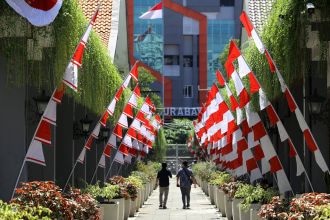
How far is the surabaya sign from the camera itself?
311 ft

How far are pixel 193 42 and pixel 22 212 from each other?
89376 millimetres

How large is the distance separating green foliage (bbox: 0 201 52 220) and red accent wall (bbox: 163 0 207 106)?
8554 centimetres

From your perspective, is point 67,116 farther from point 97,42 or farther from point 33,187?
point 33,187

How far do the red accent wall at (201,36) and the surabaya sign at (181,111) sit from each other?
1.86 metres

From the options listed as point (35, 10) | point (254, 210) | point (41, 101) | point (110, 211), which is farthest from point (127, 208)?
point (35, 10)

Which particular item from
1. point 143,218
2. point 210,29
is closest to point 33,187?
point 143,218

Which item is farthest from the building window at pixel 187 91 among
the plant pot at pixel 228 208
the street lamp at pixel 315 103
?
the street lamp at pixel 315 103

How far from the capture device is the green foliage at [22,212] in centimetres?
807

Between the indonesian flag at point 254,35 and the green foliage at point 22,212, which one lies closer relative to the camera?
the green foliage at point 22,212

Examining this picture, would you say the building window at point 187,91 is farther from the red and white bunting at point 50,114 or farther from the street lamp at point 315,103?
the red and white bunting at point 50,114

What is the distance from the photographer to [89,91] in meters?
16.0

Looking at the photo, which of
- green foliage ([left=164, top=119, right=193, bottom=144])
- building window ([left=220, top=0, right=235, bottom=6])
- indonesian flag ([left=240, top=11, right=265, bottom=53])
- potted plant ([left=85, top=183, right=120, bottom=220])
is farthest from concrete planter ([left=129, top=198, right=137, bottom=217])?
building window ([left=220, top=0, right=235, bottom=6])

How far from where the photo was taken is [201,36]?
96750 mm

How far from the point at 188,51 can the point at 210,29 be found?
13.0ft
